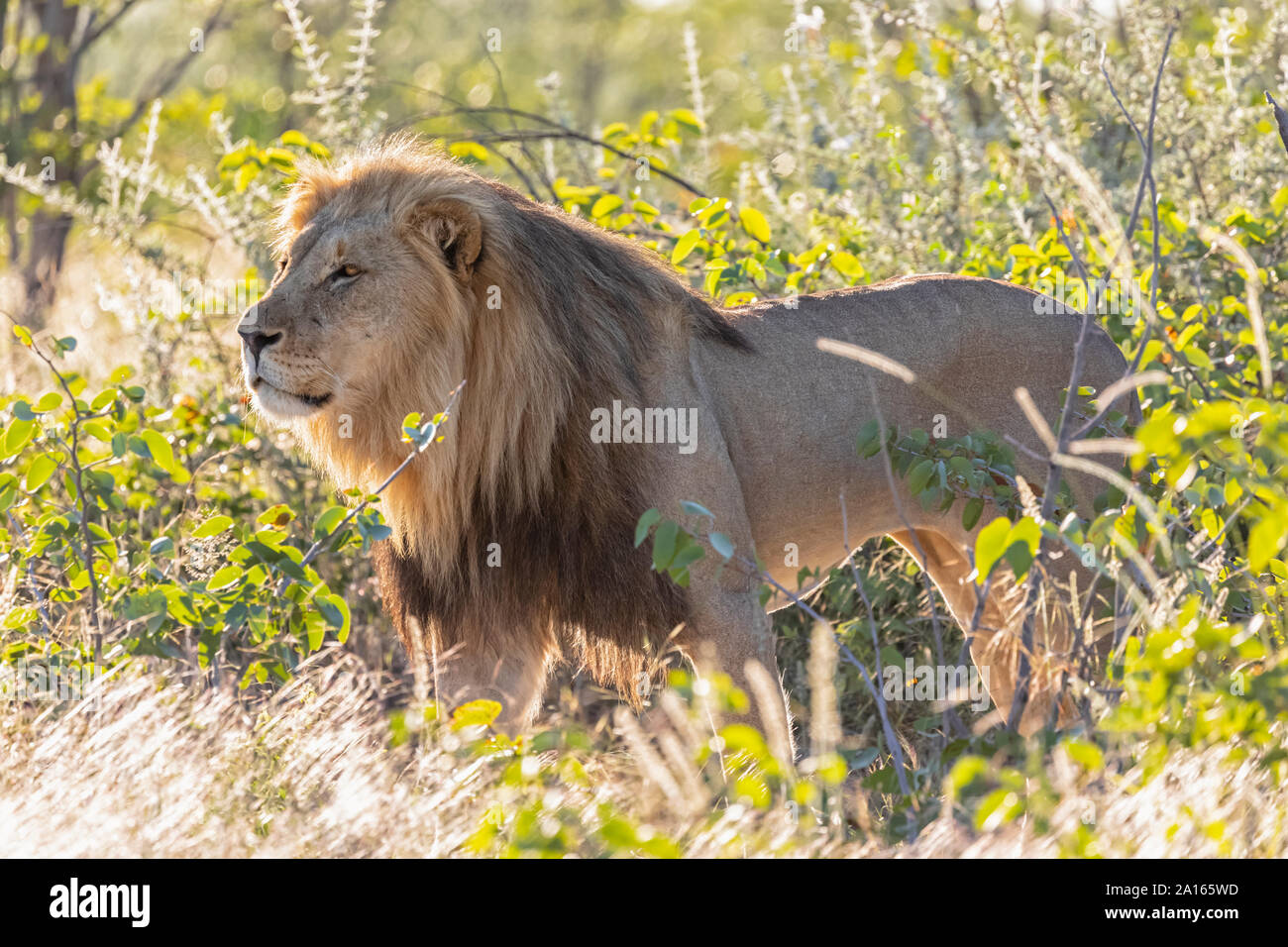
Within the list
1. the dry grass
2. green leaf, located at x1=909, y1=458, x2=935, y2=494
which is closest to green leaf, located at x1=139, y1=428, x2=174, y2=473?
the dry grass

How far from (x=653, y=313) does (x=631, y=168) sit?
3384 mm

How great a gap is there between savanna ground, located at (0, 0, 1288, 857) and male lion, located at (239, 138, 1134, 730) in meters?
0.20

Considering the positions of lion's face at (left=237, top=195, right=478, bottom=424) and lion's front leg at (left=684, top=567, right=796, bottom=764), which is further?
lion's front leg at (left=684, top=567, right=796, bottom=764)

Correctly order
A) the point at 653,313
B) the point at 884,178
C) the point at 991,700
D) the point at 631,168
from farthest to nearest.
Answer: the point at 631,168 < the point at 884,178 < the point at 991,700 < the point at 653,313

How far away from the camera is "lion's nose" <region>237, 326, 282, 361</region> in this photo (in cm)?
352

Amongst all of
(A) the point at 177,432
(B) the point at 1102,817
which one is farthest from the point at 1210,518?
(A) the point at 177,432

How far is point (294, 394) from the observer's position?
140 inches

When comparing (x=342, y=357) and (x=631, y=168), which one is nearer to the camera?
(x=342, y=357)

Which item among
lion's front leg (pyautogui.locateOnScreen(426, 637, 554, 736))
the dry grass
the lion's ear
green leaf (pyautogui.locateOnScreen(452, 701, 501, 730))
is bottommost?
the dry grass

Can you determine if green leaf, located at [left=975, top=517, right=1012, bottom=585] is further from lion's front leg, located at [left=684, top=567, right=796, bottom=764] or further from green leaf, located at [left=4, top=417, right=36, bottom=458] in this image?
green leaf, located at [left=4, top=417, right=36, bottom=458]

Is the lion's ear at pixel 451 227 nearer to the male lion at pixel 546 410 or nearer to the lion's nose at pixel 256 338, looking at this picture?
the male lion at pixel 546 410

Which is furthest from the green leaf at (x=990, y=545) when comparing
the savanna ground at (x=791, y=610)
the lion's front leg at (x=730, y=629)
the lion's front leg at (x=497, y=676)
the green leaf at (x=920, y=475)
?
the lion's front leg at (x=497, y=676)

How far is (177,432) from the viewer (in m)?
5.18
